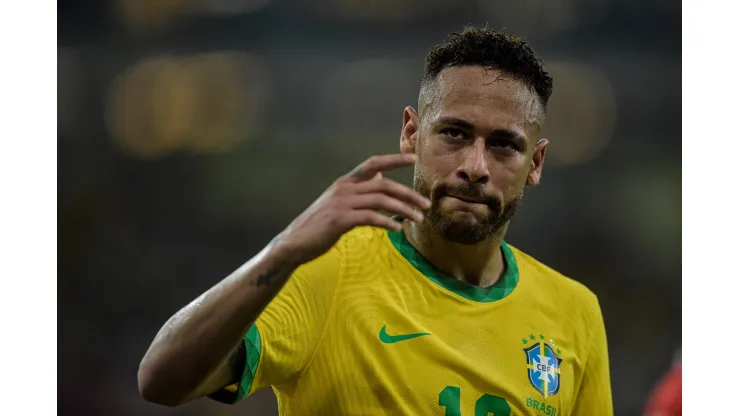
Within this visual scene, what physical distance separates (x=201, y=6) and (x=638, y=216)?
3.63 meters

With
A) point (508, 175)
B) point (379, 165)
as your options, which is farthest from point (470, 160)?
point (379, 165)

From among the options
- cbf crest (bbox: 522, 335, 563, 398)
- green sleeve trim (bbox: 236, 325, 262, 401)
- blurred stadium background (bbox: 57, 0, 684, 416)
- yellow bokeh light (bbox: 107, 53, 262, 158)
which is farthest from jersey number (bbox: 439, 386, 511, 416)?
yellow bokeh light (bbox: 107, 53, 262, 158)

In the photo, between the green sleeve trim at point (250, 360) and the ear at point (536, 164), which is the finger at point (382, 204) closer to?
the green sleeve trim at point (250, 360)

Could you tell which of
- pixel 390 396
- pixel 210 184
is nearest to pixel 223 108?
pixel 210 184

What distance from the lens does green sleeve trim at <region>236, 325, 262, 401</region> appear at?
1.79 meters

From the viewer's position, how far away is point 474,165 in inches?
85.1

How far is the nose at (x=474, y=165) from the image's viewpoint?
2162 millimetres


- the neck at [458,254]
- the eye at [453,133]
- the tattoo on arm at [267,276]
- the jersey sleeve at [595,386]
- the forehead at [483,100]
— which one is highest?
the forehead at [483,100]

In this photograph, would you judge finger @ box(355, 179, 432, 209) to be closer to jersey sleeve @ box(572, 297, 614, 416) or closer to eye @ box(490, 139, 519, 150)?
eye @ box(490, 139, 519, 150)

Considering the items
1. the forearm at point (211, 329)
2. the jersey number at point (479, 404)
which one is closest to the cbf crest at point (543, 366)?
the jersey number at point (479, 404)

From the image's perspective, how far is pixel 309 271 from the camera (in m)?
2.04

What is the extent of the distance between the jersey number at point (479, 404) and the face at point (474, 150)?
445mm

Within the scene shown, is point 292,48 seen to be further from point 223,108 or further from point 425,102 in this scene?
point 425,102

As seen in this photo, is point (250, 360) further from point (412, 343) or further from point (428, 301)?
point (428, 301)
